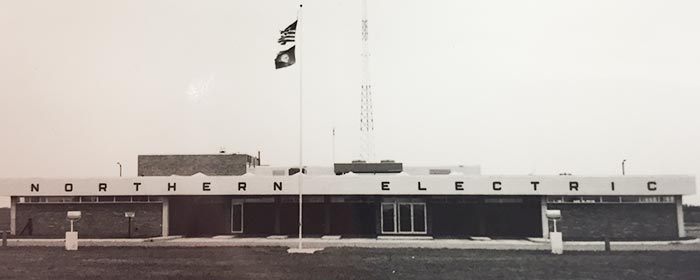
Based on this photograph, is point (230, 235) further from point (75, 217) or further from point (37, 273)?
point (37, 273)

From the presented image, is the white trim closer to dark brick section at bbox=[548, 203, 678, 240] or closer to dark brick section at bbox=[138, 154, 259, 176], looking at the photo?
dark brick section at bbox=[548, 203, 678, 240]

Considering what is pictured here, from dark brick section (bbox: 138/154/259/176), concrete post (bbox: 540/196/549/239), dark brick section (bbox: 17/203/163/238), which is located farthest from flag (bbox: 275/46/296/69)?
dark brick section (bbox: 138/154/259/176)

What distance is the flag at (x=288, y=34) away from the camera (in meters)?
24.3

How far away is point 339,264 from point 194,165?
71.4 feet

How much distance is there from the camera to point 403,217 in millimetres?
33031

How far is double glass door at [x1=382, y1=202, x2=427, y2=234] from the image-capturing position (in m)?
33.0

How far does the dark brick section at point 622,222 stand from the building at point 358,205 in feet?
0.15

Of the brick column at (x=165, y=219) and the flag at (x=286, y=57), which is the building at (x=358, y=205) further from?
the flag at (x=286, y=57)

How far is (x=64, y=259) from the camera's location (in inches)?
886

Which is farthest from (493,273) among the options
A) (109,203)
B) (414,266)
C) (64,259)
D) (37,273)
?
(109,203)

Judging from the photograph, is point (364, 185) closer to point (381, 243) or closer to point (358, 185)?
point (358, 185)

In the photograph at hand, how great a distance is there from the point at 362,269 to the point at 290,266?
2284 mm

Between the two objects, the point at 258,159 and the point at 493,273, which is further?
the point at 258,159

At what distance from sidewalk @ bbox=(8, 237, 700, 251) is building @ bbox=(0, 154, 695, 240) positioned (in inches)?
104
